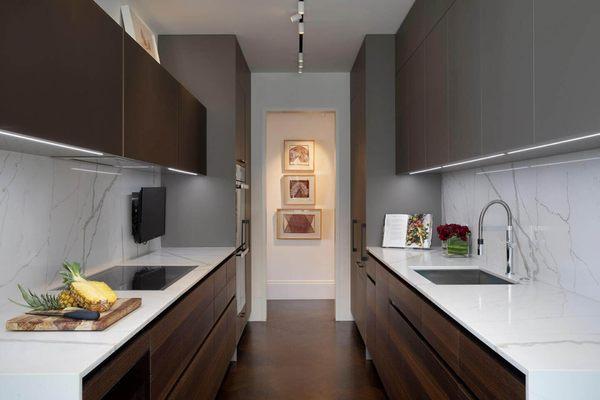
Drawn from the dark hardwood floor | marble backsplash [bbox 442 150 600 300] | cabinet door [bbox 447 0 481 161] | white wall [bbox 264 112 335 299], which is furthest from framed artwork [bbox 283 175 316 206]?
cabinet door [bbox 447 0 481 161]

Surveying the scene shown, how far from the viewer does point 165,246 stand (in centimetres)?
360

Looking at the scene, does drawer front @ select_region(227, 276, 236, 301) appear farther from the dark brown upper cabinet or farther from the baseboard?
the baseboard

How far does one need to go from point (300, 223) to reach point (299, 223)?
0.04ft

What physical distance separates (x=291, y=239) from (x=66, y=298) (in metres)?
4.35

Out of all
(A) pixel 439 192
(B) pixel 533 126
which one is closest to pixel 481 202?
(A) pixel 439 192

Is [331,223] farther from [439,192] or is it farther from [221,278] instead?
[221,278]

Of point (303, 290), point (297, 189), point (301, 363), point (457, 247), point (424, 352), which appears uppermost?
point (297, 189)

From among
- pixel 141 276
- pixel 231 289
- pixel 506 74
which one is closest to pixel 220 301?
pixel 231 289

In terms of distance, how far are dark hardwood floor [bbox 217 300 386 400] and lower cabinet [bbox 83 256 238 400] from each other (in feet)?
0.99

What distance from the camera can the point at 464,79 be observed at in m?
2.18

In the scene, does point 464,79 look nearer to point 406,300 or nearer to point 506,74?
point 506,74

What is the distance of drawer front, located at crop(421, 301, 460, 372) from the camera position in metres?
1.56

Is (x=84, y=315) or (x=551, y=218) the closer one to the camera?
(x=84, y=315)

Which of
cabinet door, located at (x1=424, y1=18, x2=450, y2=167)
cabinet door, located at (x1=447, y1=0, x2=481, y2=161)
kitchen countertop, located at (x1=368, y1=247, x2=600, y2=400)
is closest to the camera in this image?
kitchen countertop, located at (x1=368, y1=247, x2=600, y2=400)
